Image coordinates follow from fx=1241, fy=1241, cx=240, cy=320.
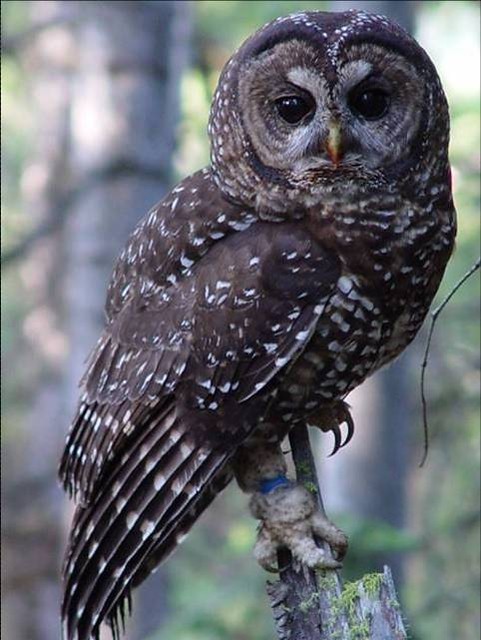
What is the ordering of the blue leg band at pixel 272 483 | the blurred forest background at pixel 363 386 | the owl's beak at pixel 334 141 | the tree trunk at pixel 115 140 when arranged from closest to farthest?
the owl's beak at pixel 334 141
the blue leg band at pixel 272 483
the blurred forest background at pixel 363 386
the tree trunk at pixel 115 140

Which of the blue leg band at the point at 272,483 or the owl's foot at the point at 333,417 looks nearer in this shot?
the blue leg band at the point at 272,483

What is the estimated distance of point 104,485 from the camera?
12.7ft

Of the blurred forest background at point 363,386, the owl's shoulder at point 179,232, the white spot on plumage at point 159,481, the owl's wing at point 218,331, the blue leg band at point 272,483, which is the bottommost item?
the white spot on plumage at point 159,481

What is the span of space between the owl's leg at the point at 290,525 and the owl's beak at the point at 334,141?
1.03 metres

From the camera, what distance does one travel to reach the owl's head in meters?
3.60

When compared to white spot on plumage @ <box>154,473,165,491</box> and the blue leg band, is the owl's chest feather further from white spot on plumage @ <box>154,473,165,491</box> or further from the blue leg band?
white spot on plumage @ <box>154,473,165,491</box>

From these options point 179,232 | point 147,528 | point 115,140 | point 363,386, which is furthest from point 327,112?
point 115,140

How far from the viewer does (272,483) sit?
3891mm

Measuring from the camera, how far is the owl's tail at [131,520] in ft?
12.0

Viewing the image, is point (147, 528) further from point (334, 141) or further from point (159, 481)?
point (334, 141)

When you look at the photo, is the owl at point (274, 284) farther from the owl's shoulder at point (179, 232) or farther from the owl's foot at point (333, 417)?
the owl's foot at point (333, 417)

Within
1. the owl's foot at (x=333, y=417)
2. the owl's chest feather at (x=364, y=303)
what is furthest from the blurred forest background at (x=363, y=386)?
the owl's chest feather at (x=364, y=303)

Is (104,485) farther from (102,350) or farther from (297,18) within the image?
(297,18)

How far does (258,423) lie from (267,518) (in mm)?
304
